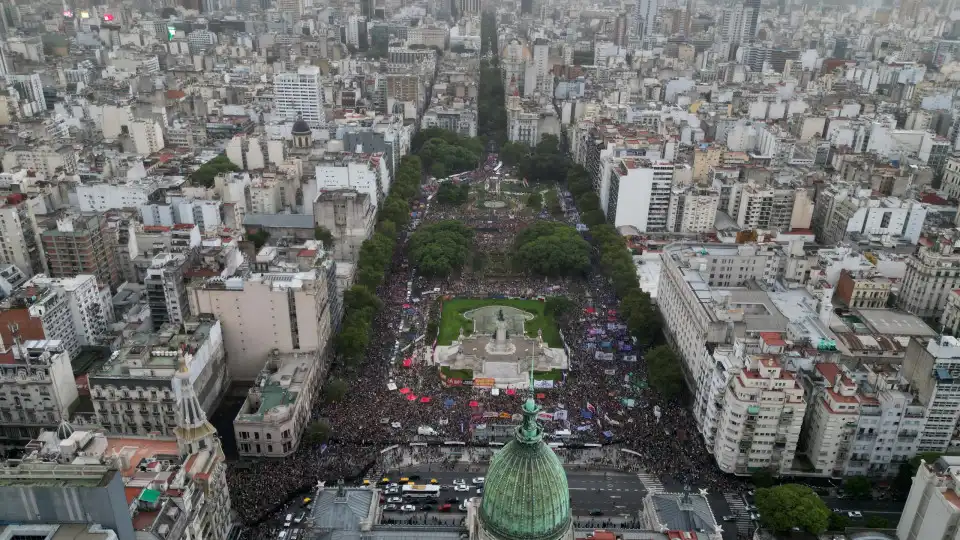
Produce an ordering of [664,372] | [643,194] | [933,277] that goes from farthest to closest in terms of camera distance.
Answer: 1. [643,194]
2. [933,277]
3. [664,372]

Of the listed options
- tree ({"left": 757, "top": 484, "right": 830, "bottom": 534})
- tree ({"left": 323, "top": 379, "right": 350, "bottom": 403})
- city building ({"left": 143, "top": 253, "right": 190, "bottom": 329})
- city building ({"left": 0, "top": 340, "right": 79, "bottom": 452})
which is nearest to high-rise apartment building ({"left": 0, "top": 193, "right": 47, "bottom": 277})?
city building ({"left": 143, "top": 253, "right": 190, "bottom": 329})

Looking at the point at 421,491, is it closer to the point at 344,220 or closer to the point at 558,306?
the point at 558,306

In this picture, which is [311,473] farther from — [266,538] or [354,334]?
[354,334]

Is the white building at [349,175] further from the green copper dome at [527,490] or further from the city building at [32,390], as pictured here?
the green copper dome at [527,490]

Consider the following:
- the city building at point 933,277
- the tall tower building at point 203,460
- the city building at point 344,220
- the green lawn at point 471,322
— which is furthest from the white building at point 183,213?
the city building at point 933,277

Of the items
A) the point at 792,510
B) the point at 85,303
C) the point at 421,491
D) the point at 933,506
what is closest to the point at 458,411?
the point at 421,491

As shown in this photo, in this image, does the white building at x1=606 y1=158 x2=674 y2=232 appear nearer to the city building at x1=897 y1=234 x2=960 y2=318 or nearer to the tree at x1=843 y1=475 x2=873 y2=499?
the city building at x1=897 y1=234 x2=960 y2=318
